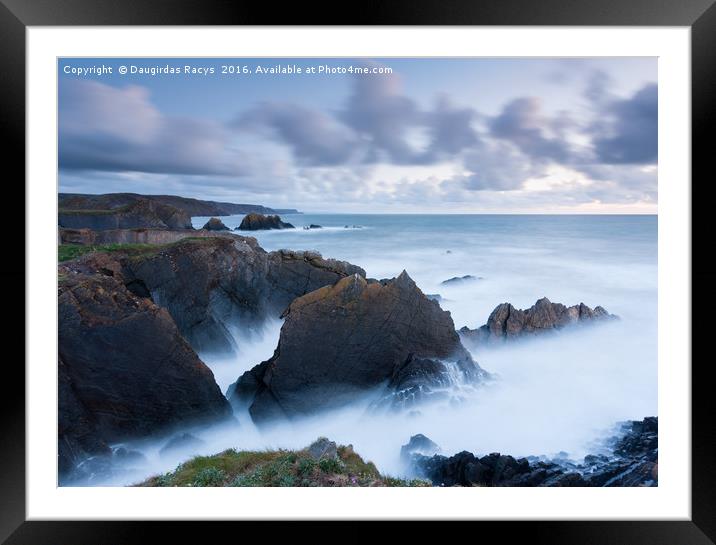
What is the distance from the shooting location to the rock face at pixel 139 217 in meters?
5.70

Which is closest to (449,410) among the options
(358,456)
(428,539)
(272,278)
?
(358,456)

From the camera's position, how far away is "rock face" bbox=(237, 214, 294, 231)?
6082mm

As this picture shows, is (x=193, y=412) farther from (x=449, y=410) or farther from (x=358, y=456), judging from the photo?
(x=449, y=410)

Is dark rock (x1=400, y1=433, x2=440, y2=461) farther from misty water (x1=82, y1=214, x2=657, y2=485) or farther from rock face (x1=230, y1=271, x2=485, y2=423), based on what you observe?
rock face (x1=230, y1=271, x2=485, y2=423)

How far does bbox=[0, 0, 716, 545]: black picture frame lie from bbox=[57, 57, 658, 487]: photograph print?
3.06 feet

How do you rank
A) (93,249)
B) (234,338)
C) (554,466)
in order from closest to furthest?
1. (554,466)
2. (93,249)
3. (234,338)

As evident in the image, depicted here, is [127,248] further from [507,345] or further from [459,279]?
[507,345]

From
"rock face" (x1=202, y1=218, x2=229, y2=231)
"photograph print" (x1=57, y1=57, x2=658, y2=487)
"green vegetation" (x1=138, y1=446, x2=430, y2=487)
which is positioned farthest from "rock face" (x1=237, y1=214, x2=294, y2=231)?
"green vegetation" (x1=138, y1=446, x2=430, y2=487)

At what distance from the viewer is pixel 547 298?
19.6 ft

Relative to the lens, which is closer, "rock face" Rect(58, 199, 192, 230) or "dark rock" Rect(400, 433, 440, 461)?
"dark rock" Rect(400, 433, 440, 461)

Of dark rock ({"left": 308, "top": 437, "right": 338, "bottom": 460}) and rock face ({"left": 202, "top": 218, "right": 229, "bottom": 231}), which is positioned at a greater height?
rock face ({"left": 202, "top": 218, "right": 229, "bottom": 231})

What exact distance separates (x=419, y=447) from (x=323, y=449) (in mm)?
1307

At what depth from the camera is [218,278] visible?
6.57 metres

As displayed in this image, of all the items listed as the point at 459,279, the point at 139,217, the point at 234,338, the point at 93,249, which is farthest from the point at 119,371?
the point at 459,279
